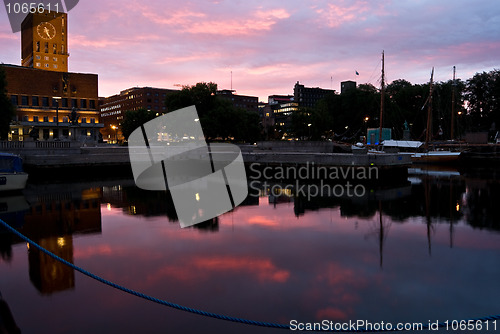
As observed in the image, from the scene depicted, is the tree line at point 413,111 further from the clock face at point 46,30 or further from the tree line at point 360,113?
the clock face at point 46,30

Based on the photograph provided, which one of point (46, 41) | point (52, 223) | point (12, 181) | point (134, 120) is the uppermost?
point (46, 41)

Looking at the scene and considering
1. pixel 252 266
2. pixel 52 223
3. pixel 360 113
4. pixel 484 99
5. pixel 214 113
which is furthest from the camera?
pixel 484 99

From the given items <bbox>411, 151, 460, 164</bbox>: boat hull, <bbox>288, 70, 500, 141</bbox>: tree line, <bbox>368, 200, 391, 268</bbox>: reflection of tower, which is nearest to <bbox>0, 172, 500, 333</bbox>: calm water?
<bbox>368, 200, 391, 268</bbox>: reflection of tower

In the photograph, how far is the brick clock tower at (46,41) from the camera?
13675cm

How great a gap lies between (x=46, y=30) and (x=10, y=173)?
13624 centimetres

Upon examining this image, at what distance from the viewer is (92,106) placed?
9394 centimetres

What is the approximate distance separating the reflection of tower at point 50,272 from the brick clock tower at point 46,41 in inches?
5792

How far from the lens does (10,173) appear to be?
2764cm

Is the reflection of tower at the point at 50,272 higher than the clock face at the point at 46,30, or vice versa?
the clock face at the point at 46,30

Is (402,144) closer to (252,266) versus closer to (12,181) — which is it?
(12,181)

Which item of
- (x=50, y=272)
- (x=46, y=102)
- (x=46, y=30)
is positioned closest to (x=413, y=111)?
(x=46, y=102)

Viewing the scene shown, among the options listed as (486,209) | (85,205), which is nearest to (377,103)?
(486,209)

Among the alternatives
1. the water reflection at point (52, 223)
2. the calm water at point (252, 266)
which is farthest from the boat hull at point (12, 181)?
the calm water at point (252, 266)

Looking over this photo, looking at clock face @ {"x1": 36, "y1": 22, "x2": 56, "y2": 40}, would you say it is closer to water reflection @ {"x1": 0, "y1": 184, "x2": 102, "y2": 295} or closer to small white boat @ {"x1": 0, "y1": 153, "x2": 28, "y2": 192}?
water reflection @ {"x1": 0, "y1": 184, "x2": 102, "y2": 295}
